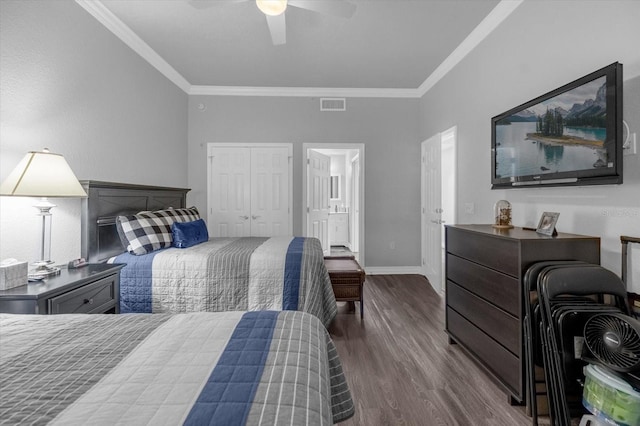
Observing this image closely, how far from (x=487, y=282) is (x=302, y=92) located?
3885 millimetres

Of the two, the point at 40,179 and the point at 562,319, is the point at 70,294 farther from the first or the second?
the point at 562,319

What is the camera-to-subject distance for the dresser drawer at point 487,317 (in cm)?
176

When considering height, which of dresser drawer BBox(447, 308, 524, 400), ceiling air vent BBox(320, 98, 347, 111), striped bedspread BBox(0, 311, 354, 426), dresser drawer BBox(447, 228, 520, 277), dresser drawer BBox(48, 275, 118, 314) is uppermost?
ceiling air vent BBox(320, 98, 347, 111)

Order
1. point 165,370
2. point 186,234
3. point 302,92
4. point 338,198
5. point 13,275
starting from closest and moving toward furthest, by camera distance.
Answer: point 165,370 → point 13,275 → point 186,234 → point 302,92 → point 338,198

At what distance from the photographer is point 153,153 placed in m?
3.75

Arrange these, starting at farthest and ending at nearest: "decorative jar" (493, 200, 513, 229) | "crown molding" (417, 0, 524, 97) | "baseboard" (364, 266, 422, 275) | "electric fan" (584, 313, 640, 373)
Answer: "baseboard" (364, 266, 422, 275) < "crown molding" (417, 0, 524, 97) < "decorative jar" (493, 200, 513, 229) < "electric fan" (584, 313, 640, 373)

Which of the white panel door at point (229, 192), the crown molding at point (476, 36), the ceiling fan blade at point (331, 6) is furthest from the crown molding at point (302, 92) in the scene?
the ceiling fan blade at point (331, 6)

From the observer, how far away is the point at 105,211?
2.75 meters

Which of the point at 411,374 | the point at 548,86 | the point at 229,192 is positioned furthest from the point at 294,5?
the point at 229,192

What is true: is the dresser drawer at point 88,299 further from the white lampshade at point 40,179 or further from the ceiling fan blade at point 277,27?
the ceiling fan blade at point 277,27

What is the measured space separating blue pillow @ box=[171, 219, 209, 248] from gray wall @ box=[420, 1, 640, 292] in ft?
9.80

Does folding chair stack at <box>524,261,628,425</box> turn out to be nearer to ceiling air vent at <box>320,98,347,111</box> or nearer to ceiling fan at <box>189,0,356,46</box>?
ceiling fan at <box>189,0,356,46</box>

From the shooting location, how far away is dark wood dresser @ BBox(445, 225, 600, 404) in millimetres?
1702

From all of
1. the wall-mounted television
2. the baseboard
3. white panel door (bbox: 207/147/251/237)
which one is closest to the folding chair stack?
the wall-mounted television
